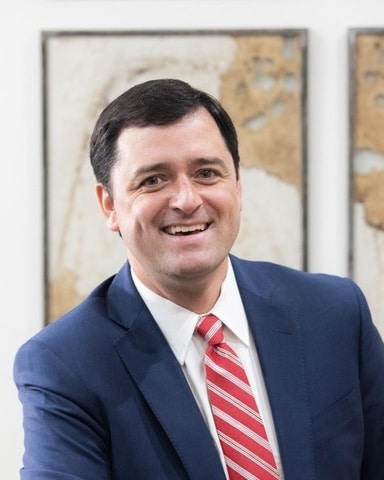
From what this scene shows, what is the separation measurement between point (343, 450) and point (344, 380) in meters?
0.11

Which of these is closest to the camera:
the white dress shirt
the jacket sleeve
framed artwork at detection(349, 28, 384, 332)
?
the jacket sleeve

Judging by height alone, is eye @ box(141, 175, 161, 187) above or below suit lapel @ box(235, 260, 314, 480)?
above

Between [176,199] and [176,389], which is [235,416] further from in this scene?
[176,199]

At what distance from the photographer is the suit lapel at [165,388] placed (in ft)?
4.14

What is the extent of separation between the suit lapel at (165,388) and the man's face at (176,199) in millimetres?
72

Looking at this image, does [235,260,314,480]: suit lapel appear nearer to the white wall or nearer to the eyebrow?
the eyebrow

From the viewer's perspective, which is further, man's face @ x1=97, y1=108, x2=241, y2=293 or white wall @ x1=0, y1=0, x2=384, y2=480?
white wall @ x1=0, y1=0, x2=384, y2=480

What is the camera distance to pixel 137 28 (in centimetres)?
234

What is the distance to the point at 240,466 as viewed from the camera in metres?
1.29

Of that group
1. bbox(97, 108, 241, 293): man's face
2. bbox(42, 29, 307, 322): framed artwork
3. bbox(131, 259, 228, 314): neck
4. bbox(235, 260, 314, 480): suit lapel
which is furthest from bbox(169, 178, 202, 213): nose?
bbox(42, 29, 307, 322): framed artwork

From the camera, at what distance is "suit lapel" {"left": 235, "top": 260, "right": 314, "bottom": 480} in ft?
4.33

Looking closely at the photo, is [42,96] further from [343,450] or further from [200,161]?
[343,450]

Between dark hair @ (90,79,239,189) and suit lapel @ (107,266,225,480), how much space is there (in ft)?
0.74

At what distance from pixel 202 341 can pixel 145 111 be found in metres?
0.36
